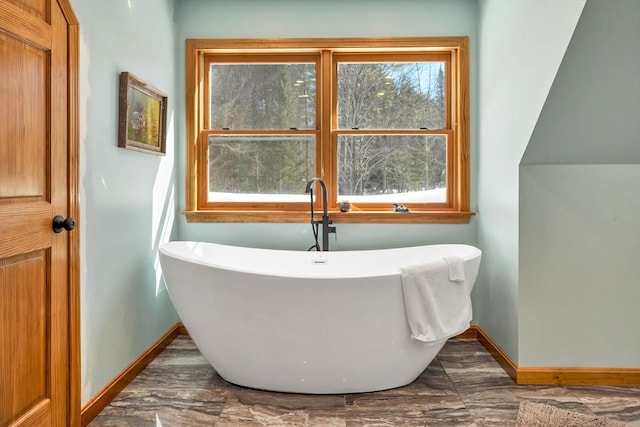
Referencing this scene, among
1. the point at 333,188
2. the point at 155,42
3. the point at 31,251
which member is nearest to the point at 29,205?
the point at 31,251

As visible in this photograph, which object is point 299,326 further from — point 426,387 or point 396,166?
point 396,166

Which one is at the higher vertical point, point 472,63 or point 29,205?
point 472,63

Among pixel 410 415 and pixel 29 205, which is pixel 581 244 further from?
pixel 29 205

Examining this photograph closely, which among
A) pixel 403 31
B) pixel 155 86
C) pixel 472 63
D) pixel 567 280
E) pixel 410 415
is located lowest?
pixel 410 415

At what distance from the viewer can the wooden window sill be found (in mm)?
3197

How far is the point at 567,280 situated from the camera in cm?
247

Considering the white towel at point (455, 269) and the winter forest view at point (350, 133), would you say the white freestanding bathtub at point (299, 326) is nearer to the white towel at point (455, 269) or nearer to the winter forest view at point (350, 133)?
the white towel at point (455, 269)

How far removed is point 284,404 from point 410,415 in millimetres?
599

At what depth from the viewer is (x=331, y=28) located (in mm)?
3236

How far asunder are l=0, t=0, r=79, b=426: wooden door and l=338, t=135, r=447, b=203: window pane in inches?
76.6

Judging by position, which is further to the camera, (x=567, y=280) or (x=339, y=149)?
(x=339, y=149)

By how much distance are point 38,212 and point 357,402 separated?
1629mm

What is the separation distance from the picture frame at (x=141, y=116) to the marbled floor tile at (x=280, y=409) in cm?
143

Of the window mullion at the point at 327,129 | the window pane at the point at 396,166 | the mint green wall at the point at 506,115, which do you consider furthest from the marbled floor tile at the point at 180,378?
the mint green wall at the point at 506,115
